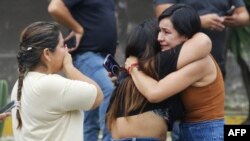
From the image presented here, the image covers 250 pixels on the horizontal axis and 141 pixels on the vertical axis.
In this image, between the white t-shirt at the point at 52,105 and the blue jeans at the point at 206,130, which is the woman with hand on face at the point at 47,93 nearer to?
the white t-shirt at the point at 52,105

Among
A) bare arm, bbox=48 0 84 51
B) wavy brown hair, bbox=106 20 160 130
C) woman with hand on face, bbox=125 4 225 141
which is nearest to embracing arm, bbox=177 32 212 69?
woman with hand on face, bbox=125 4 225 141

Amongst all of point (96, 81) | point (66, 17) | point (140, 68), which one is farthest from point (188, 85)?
point (66, 17)

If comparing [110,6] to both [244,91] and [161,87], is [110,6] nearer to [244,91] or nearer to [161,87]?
[161,87]

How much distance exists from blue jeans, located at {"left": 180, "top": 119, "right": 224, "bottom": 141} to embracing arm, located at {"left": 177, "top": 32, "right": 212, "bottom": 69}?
0.36 meters

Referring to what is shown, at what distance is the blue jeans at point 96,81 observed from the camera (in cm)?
570

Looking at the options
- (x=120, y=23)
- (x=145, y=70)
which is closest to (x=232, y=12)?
(x=145, y=70)

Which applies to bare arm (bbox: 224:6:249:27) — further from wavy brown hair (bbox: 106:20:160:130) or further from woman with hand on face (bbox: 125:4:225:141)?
woman with hand on face (bbox: 125:4:225:141)

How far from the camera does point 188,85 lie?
4.17 m

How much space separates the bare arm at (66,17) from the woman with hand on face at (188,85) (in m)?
1.55

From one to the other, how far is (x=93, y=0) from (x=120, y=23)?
4.44 meters

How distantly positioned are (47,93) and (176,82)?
27.8 inches

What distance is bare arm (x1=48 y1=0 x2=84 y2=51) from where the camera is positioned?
575cm

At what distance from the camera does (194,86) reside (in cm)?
420

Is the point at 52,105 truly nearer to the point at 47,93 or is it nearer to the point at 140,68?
the point at 47,93
